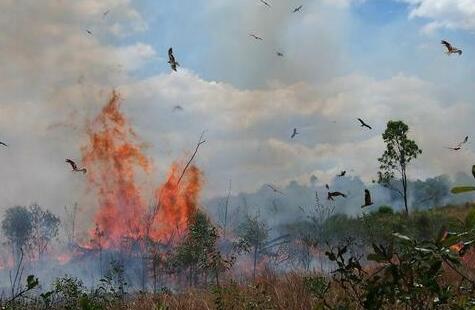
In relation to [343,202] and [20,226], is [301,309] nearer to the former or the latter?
[20,226]

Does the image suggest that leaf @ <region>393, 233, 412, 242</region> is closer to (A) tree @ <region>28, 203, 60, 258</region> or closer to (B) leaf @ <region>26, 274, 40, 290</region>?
(B) leaf @ <region>26, 274, 40, 290</region>

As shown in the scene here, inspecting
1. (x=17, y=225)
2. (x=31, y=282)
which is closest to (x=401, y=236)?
(x=31, y=282)

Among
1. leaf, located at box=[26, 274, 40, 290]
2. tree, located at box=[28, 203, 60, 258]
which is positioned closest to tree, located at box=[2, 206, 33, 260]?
tree, located at box=[28, 203, 60, 258]

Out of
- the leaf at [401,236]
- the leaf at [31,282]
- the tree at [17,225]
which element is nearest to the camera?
the leaf at [401,236]

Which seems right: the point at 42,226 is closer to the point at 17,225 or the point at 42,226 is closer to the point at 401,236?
the point at 17,225

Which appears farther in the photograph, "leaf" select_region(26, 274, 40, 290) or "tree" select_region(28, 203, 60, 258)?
"tree" select_region(28, 203, 60, 258)

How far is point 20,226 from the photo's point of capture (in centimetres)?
11262

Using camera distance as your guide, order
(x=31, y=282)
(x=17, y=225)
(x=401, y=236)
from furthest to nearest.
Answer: (x=17, y=225), (x=31, y=282), (x=401, y=236)

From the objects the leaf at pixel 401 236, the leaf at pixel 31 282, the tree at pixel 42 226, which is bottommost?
the leaf at pixel 31 282

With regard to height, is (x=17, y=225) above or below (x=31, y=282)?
above

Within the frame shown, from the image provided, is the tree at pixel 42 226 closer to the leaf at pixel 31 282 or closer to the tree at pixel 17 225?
the tree at pixel 17 225

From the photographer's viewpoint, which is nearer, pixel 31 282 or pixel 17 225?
pixel 31 282

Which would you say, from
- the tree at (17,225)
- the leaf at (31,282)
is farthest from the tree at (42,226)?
the leaf at (31,282)

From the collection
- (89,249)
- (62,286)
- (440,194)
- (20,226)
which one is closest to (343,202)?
(440,194)
